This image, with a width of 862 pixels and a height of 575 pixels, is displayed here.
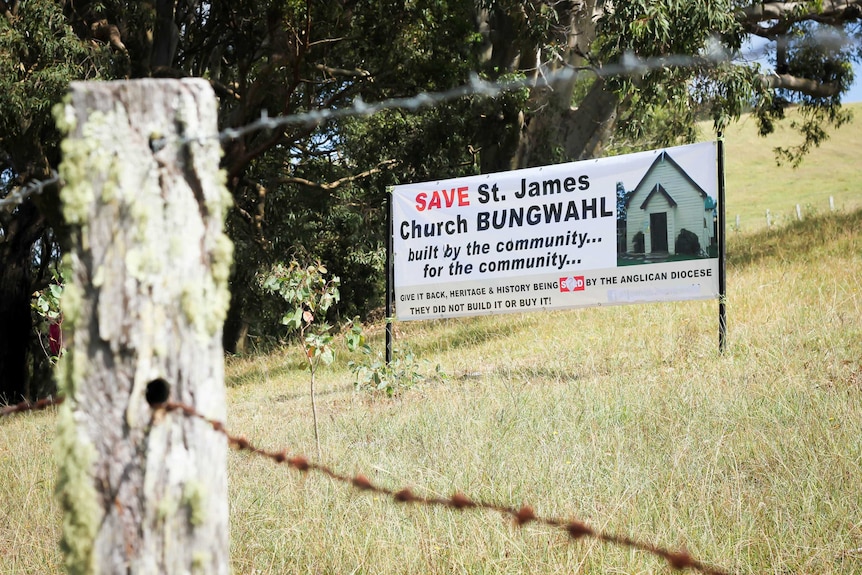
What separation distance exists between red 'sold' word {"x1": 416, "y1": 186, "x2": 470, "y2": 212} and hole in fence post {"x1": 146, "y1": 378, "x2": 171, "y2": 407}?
7314 mm

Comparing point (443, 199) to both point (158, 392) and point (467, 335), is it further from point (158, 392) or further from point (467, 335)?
point (158, 392)

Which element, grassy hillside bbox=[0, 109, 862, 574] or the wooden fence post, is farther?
grassy hillside bbox=[0, 109, 862, 574]

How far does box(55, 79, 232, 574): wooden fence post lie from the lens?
5.77 feet

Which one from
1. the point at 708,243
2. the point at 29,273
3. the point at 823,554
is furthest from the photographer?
the point at 29,273

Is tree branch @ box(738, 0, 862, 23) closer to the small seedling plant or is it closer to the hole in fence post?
the small seedling plant

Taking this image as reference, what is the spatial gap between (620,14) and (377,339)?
625cm

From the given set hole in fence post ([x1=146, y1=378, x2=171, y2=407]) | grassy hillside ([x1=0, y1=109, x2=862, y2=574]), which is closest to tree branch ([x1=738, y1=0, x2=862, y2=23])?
grassy hillside ([x1=0, y1=109, x2=862, y2=574])

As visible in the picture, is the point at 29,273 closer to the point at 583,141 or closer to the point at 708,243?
the point at 583,141

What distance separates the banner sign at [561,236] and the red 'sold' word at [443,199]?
0.03 ft

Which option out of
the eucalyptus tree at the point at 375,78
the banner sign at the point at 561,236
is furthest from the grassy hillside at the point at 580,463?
the eucalyptus tree at the point at 375,78

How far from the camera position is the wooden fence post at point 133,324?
5.77 ft

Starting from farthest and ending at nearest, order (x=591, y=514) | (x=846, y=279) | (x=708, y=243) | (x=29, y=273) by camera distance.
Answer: (x=29, y=273) < (x=846, y=279) < (x=708, y=243) < (x=591, y=514)

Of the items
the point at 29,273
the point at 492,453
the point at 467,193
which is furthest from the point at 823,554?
the point at 29,273

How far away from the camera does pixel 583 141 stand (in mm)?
15477
